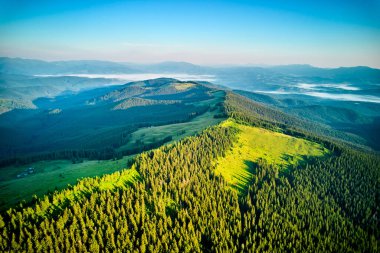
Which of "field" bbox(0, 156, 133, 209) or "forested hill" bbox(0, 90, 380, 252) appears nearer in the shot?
"forested hill" bbox(0, 90, 380, 252)

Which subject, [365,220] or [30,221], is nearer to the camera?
[30,221]

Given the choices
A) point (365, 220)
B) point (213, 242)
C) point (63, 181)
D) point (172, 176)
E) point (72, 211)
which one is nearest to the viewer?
point (72, 211)

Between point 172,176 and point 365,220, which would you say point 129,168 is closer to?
point 172,176

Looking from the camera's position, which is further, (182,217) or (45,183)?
(45,183)

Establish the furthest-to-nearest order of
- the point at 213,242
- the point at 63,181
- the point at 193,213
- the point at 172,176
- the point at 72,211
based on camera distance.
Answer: the point at 172,176
the point at 63,181
the point at 193,213
the point at 213,242
the point at 72,211

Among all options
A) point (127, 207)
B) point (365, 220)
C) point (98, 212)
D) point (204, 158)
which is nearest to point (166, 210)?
point (127, 207)

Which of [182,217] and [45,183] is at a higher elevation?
[45,183]

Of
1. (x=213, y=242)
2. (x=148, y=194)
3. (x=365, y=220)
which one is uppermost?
(x=148, y=194)

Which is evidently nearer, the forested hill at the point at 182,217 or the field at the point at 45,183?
the forested hill at the point at 182,217
